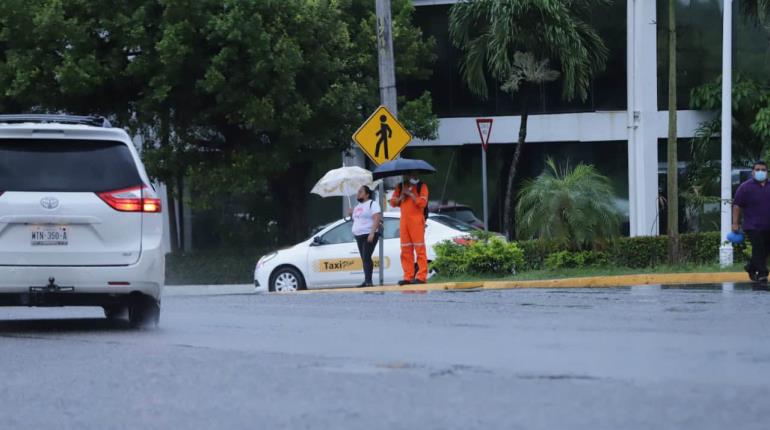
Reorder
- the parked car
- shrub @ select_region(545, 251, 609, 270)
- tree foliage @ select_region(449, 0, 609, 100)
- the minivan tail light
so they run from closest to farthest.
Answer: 1. the minivan tail light
2. shrub @ select_region(545, 251, 609, 270)
3. tree foliage @ select_region(449, 0, 609, 100)
4. the parked car

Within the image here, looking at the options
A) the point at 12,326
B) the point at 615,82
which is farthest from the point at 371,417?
the point at 615,82

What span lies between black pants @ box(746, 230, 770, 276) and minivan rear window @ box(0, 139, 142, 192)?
9013 millimetres

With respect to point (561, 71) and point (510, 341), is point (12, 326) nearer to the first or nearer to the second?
point (510, 341)

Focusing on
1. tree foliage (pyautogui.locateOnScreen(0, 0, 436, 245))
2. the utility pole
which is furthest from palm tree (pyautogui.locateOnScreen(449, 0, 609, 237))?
the utility pole

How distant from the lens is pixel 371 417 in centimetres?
724

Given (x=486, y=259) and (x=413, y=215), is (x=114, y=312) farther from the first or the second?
(x=486, y=259)

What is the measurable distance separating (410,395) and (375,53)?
968 inches

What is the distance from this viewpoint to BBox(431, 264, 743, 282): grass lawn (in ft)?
66.5

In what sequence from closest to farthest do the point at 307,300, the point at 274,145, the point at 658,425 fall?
the point at 658,425, the point at 307,300, the point at 274,145

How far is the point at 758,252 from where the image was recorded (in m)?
18.1

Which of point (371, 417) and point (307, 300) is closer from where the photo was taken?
point (371, 417)

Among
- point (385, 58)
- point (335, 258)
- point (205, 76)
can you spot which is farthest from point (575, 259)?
point (205, 76)

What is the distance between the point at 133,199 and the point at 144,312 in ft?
4.06

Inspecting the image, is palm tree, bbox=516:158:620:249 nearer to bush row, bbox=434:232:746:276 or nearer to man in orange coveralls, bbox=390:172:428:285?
bush row, bbox=434:232:746:276
